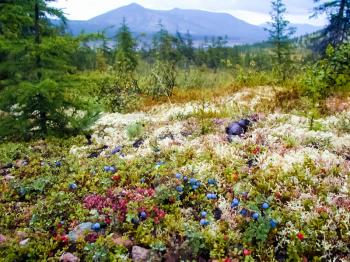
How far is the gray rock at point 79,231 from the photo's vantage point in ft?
18.7

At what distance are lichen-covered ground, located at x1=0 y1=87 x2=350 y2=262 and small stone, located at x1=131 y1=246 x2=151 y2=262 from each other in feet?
0.04

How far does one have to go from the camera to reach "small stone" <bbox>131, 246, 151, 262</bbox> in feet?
17.3

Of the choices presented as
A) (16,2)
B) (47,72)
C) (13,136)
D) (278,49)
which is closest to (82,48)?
(47,72)

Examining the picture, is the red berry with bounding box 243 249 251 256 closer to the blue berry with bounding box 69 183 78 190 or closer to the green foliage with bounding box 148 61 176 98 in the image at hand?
the blue berry with bounding box 69 183 78 190

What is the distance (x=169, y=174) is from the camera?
7.20 meters

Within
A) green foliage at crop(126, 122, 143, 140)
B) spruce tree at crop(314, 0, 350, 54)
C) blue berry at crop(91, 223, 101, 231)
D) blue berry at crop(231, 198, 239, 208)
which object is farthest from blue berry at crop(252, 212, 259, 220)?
spruce tree at crop(314, 0, 350, 54)

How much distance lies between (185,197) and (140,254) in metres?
1.50

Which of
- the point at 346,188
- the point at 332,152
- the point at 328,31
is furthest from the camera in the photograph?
the point at 328,31

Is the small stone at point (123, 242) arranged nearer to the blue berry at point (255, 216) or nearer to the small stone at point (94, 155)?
the blue berry at point (255, 216)

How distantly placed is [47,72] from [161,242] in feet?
22.0

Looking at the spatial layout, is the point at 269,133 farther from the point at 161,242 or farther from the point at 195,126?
the point at 161,242

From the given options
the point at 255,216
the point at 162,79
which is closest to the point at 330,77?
the point at 162,79

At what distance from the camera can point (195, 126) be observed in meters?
10.3

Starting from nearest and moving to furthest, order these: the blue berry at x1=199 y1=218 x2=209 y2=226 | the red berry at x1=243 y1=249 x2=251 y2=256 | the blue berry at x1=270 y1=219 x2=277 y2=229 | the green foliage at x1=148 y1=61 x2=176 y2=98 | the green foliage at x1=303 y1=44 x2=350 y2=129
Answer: the red berry at x1=243 y1=249 x2=251 y2=256 → the blue berry at x1=270 y1=219 x2=277 y2=229 → the blue berry at x1=199 y1=218 x2=209 y2=226 → the green foliage at x1=303 y1=44 x2=350 y2=129 → the green foliage at x1=148 y1=61 x2=176 y2=98
